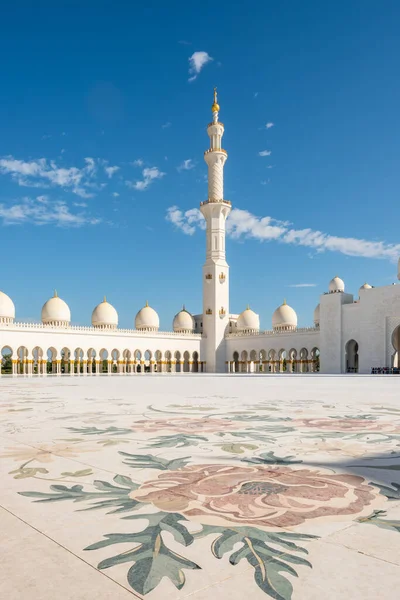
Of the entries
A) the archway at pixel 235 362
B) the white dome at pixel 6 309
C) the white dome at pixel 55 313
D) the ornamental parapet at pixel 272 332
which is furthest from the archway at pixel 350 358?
the white dome at pixel 6 309

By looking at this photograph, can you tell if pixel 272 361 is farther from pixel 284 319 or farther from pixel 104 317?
pixel 104 317

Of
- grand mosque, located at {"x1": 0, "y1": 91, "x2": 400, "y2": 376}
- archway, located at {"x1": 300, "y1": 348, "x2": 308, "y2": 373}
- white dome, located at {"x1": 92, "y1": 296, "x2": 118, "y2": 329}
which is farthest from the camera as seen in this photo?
white dome, located at {"x1": 92, "y1": 296, "x2": 118, "y2": 329}

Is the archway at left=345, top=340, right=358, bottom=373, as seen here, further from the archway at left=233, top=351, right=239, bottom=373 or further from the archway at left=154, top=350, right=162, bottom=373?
the archway at left=154, top=350, right=162, bottom=373

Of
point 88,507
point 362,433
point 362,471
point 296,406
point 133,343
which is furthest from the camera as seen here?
point 133,343

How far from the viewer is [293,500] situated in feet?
7.39

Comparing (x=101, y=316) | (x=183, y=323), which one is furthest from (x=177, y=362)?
(x=101, y=316)

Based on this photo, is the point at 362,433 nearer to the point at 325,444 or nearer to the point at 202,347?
the point at 325,444

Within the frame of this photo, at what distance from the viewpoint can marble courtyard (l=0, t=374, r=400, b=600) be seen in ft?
4.94

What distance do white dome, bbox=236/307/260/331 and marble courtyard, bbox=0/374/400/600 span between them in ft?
122

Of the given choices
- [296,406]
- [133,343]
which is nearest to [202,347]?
[133,343]

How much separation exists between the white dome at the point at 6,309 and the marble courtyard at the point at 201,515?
101 ft

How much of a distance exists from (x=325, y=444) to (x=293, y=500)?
4.68 ft

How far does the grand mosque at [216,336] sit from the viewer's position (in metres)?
30.5

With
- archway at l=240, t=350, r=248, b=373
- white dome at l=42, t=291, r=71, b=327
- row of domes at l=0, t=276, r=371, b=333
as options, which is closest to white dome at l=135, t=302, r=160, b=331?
row of domes at l=0, t=276, r=371, b=333
